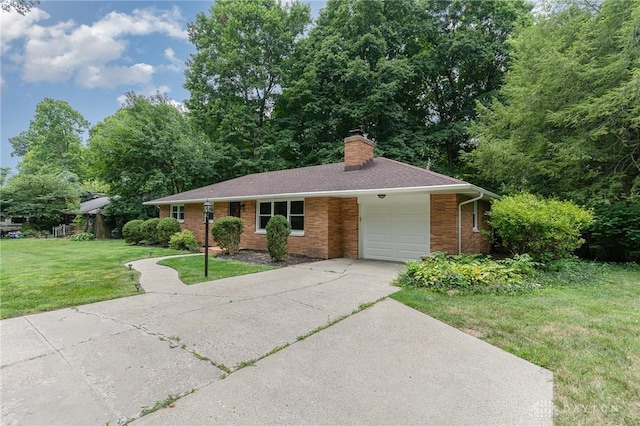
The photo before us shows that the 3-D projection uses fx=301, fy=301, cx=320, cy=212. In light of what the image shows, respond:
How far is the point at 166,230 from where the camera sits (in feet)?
46.5


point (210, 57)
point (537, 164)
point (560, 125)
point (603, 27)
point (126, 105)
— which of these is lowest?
point (537, 164)

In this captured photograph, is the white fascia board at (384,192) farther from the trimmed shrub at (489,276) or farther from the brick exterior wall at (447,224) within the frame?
the trimmed shrub at (489,276)

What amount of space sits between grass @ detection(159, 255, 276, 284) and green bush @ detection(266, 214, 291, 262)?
839mm

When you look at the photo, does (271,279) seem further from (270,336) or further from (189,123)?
(189,123)

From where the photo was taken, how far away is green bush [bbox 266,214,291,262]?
9.45 meters

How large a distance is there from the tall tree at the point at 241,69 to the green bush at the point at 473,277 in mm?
16398

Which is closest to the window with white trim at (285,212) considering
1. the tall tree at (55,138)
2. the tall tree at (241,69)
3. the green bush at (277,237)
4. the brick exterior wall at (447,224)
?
the green bush at (277,237)

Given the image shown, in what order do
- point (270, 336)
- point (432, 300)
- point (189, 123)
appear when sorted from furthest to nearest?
point (189, 123)
point (432, 300)
point (270, 336)

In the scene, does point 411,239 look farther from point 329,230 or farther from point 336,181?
point 336,181

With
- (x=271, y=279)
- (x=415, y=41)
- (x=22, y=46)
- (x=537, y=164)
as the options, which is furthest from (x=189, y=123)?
(x=537, y=164)

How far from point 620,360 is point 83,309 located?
7014mm

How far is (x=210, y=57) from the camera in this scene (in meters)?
23.3

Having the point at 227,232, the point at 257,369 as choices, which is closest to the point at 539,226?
the point at 257,369

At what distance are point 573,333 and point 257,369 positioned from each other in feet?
12.5
